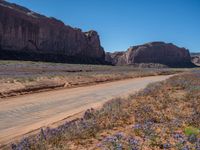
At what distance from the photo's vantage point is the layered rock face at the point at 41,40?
335 ft

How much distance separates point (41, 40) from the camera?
386ft

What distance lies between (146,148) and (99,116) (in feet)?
12.9

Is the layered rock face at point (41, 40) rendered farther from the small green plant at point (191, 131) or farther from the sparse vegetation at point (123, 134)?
the small green plant at point (191, 131)

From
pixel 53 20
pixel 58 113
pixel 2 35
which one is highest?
pixel 53 20

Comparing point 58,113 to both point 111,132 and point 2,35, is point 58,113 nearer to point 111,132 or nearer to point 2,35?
point 111,132

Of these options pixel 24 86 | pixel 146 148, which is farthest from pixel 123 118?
pixel 24 86

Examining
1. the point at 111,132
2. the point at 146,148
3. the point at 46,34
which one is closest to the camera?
the point at 146,148

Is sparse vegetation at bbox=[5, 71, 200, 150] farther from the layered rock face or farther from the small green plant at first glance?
the layered rock face

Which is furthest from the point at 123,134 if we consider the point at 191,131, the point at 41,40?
the point at 41,40

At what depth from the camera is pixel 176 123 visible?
987cm

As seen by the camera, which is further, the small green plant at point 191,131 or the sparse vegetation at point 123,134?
the small green plant at point 191,131

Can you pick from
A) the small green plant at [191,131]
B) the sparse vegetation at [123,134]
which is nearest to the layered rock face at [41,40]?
the sparse vegetation at [123,134]

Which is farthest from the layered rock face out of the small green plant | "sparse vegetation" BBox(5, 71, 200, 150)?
the small green plant

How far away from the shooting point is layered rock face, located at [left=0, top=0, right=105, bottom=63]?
102062mm
